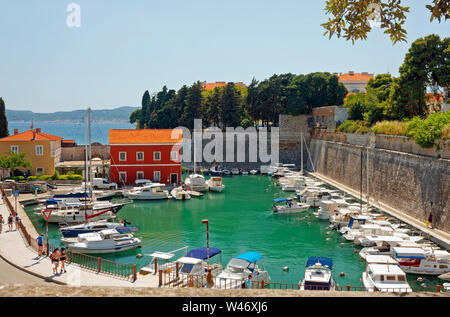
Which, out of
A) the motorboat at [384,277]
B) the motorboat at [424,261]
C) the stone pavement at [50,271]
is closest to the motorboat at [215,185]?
the stone pavement at [50,271]

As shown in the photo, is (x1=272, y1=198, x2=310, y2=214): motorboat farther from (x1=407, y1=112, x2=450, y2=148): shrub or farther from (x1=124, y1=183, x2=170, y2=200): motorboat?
(x1=124, y1=183, x2=170, y2=200): motorboat

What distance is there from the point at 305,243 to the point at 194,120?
122 ft

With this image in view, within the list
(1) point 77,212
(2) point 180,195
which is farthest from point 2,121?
(1) point 77,212

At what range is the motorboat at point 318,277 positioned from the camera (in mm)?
13531

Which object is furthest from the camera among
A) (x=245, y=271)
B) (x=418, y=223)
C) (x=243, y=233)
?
(x=243, y=233)

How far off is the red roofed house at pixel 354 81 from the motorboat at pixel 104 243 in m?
72.7

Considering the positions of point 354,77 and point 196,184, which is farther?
point 354,77

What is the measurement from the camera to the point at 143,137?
36.7 metres

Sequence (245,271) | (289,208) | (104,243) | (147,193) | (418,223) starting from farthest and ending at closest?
(147,193)
(289,208)
(418,223)
(104,243)
(245,271)

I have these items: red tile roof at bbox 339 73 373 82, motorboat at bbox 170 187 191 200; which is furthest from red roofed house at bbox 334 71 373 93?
motorboat at bbox 170 187 191 200

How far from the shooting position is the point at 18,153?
113 ft

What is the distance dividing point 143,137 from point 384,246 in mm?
23514

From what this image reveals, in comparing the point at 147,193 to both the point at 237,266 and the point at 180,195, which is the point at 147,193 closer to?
the point at 180,195

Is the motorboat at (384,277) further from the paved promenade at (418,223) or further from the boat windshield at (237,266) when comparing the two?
the boat windshield at (237,266)
